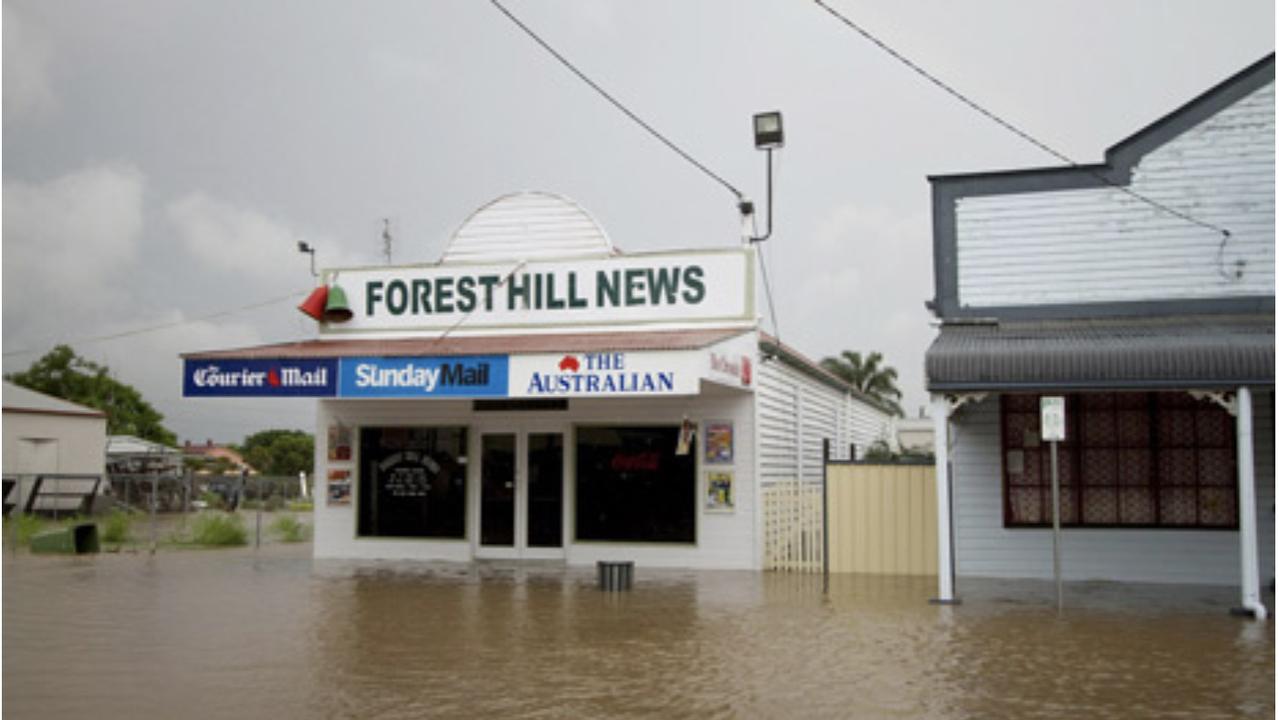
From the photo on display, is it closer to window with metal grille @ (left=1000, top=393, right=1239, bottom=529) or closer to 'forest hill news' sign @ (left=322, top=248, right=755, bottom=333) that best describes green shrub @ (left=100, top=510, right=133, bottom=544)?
'forest hill news' sign @ (left=322, top=248, right=755, bottom=333)

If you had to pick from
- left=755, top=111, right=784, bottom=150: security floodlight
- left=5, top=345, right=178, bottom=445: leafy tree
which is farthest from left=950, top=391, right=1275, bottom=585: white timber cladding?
left=5, top=345, right=178, bottom=445: leafy tree

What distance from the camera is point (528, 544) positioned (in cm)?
2012

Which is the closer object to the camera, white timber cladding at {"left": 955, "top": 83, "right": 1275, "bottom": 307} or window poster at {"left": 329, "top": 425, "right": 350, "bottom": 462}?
white timber cladding at {"left": 955, "top": 83, "right": 1275, "bottom": 307}

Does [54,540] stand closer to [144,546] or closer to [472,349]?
[144,546]

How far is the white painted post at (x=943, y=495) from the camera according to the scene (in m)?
14.3

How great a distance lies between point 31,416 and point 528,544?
2607cm

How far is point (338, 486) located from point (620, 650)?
37.7ft

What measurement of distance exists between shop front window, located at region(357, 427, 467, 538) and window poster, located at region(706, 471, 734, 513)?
4.33 m

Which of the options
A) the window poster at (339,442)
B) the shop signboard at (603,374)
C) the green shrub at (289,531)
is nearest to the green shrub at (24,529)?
the green shrub at (289,531)

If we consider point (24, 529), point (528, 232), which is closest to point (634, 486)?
point (528, 232)

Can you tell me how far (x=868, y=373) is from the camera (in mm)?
63250

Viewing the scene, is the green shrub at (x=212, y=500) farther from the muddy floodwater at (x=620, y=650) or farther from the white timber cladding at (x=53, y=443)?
the muddy floodwater at (x=620, y=650)

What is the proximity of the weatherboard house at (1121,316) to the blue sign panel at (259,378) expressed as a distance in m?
9.37

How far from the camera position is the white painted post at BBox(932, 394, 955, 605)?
14289 millimetres
